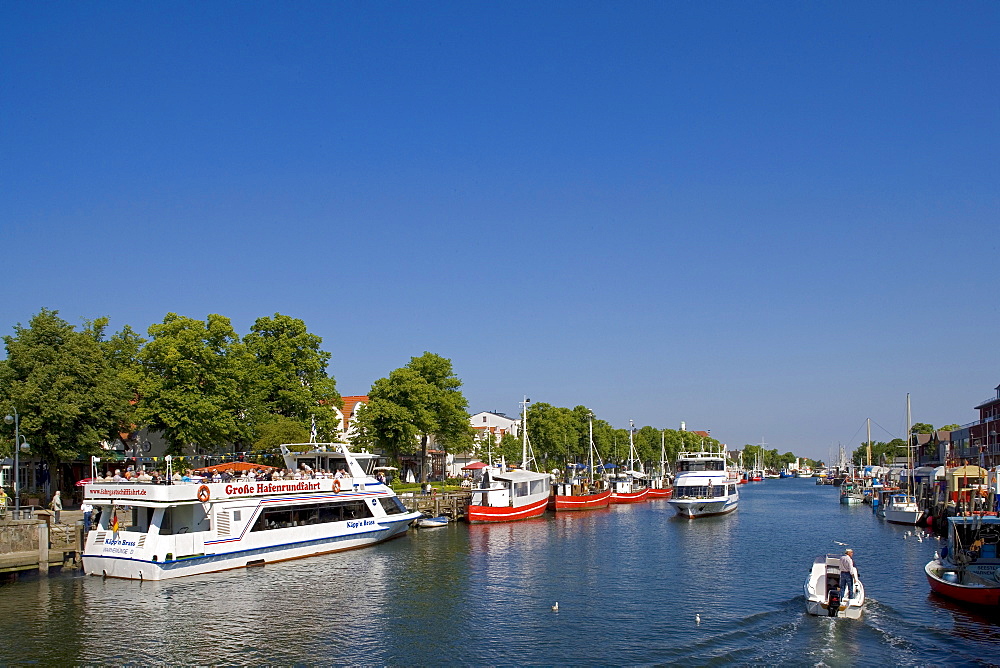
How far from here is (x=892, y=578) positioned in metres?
39.5

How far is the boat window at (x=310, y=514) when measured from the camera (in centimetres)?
4453

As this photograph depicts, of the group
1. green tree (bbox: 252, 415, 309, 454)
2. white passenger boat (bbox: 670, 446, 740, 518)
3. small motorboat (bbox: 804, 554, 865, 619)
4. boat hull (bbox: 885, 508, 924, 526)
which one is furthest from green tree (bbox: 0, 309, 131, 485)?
boat hull (bbox: 885, 508, 924, 526)

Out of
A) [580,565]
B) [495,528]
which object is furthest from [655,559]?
[495,528]

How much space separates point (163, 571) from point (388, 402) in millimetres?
42746

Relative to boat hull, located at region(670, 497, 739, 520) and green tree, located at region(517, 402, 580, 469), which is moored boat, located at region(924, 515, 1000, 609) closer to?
boat hull, located at region(670, 497, 739, 520)

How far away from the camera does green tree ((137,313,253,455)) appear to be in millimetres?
60312

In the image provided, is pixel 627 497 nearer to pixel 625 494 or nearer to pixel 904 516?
pixel 625 494

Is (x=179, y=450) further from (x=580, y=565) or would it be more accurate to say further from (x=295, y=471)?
(x=580, y=565)

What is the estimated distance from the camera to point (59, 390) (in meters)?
53.0

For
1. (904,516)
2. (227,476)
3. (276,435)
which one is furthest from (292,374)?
(904,516)

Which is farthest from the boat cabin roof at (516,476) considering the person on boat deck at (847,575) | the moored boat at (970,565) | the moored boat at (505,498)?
the person on boat deck at (847,575)

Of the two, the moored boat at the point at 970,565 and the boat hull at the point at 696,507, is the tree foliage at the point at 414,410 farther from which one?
the moored boat at the point at 970,565

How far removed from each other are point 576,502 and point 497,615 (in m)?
52.1

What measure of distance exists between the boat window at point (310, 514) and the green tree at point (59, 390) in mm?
17034
